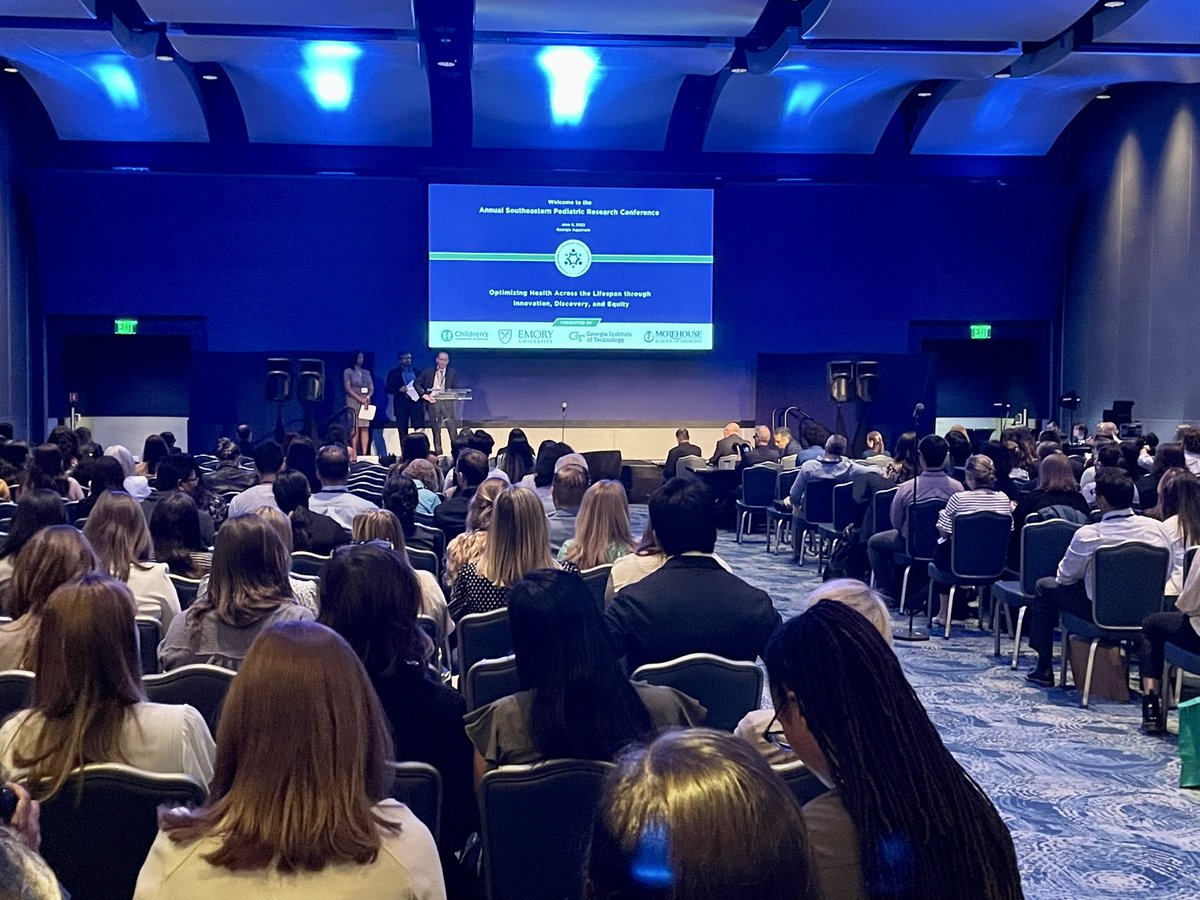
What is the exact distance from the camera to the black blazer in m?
3.77

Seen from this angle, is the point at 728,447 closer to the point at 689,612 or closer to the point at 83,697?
the point at 689,612

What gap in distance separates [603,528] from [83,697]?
2962mm

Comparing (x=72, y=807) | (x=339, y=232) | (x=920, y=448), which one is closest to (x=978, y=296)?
(x=339, y=232)

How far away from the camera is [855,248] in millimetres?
18031

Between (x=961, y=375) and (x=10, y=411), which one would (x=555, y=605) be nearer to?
(x=10, y=411)

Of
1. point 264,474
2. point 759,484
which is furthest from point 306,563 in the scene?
point 759,484

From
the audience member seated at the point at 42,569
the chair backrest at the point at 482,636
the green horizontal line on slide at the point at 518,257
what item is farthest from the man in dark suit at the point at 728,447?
the audience member seated at the point at 42,569

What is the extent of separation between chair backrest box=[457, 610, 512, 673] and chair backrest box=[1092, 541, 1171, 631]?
3292mm

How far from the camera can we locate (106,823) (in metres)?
2.40

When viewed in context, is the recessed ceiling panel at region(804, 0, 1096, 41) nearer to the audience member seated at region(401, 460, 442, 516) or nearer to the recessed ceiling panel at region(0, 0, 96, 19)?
the audience member seated at region(401, 460, 442, 516)

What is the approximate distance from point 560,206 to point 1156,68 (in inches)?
296

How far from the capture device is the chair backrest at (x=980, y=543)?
25.4ft

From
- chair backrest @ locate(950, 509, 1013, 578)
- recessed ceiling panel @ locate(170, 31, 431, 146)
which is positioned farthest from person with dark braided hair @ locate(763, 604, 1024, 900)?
recessed ceiling panel @ locate(170, 31, 431, 146)

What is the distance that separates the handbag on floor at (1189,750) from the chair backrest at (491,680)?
2.94 meters
